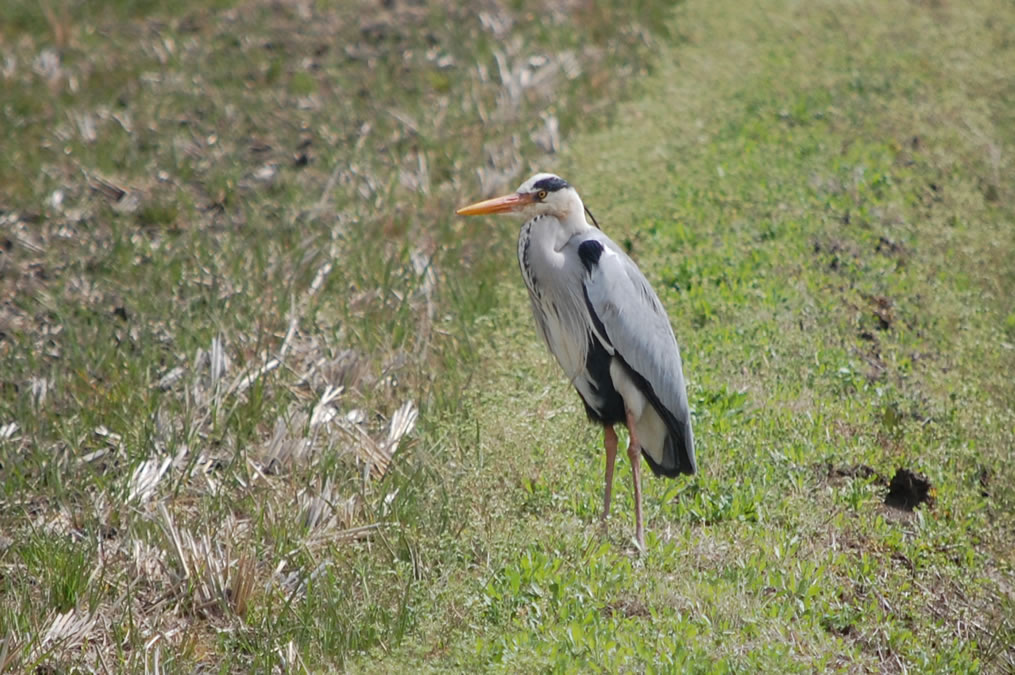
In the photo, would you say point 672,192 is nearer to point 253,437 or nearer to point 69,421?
point 253,437

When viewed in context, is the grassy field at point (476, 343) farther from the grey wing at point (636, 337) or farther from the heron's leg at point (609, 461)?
the grey wing at point (636, 337)

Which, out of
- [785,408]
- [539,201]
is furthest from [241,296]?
[785,408]

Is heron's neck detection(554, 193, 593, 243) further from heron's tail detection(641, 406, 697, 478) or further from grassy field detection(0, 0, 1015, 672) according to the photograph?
grassy field detection(0, 0, 1015, 672)

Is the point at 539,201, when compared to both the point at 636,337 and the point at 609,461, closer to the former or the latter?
the point at 636,337

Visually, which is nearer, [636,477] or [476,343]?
[636,477]

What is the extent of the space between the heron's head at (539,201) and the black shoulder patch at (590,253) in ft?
0.51

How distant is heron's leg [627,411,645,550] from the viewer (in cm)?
451

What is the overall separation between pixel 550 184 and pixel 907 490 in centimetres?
203

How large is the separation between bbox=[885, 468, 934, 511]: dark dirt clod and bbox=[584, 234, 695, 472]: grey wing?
0.93m

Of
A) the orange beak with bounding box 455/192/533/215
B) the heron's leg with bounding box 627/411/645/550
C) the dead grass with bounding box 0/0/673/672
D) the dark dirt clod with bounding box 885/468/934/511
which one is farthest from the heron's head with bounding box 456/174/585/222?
the dark dirt clod with bounding box 885/468/934/511

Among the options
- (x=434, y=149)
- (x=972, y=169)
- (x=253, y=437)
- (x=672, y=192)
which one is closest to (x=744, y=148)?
(x=672, y=192)

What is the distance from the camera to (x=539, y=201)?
4.74 meters

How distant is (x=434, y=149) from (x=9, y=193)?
9.09 ft

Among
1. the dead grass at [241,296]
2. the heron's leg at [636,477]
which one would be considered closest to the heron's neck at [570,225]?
the heron's leg at [636,477]
